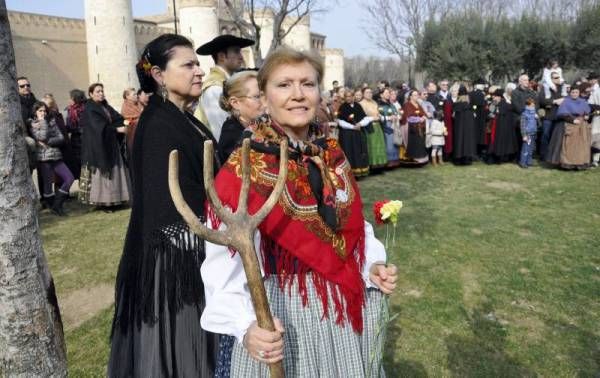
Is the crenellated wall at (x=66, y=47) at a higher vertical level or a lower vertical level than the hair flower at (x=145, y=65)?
higher

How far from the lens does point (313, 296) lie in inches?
69.1

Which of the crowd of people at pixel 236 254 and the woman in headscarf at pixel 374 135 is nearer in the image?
the crowd of people at pixel 236 254

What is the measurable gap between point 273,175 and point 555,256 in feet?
14.7

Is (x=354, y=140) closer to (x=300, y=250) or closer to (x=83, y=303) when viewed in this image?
(x=83, y=303)

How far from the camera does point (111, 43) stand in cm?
2858

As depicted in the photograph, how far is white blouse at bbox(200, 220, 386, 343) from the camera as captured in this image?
1527mm

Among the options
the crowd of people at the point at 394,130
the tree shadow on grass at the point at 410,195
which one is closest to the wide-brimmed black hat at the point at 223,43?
the tree shadow on grass at the point at 410,195

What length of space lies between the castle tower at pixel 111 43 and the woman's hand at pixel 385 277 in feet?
96.9

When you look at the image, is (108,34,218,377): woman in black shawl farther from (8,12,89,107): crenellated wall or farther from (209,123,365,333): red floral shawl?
(8,12,89,107): crenellated wall

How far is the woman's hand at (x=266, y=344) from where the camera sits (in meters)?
1.41

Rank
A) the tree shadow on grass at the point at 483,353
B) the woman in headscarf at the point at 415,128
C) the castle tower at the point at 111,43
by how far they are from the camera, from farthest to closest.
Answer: the castle tower at the point at 111,43 → the woman in headscarf at the point at 415,128 → the tree shadow on grass at the point at 483,353

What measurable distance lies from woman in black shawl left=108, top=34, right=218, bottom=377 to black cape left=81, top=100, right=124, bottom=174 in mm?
5431

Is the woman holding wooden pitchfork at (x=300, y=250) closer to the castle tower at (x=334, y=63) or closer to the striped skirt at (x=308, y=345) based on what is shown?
the striped skirt at (x=308, y=345)

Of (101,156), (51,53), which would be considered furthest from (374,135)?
(51,53)
